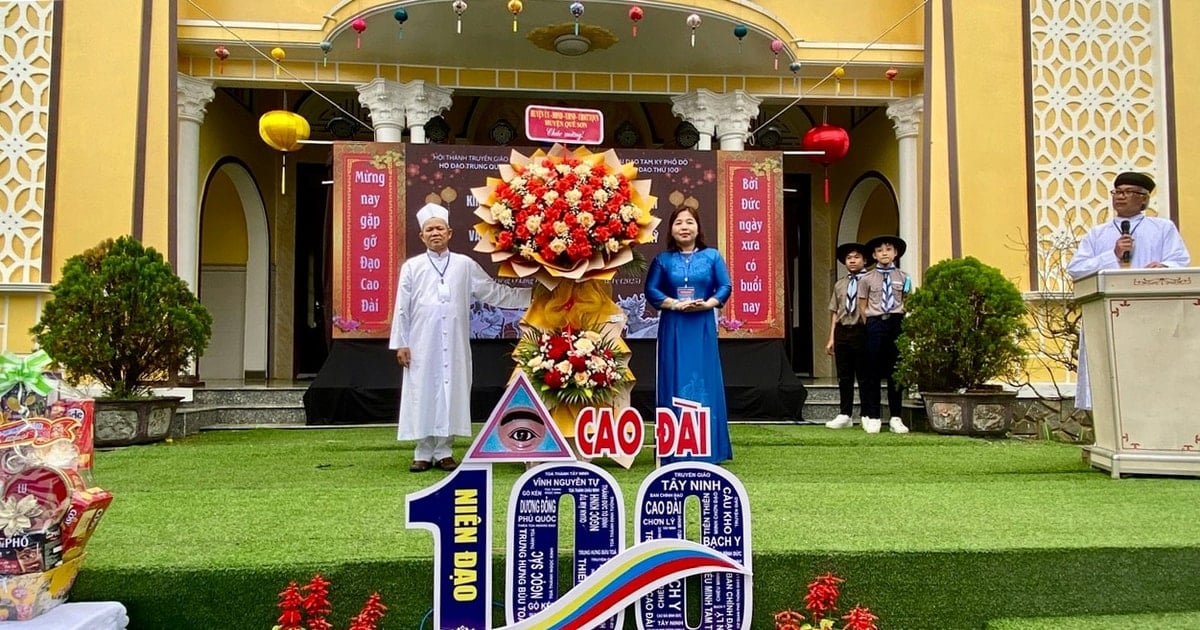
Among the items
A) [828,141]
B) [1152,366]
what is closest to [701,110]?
[828,141]

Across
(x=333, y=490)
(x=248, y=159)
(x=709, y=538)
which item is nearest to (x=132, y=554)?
(x=333, y=490)

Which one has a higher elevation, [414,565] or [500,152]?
[500,152]

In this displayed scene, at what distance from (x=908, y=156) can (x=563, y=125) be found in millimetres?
5595

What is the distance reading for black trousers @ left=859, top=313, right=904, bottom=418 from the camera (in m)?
6.77

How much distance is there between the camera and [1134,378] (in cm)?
392

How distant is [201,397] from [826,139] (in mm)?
6451

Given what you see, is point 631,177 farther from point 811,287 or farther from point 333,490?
point 811,287

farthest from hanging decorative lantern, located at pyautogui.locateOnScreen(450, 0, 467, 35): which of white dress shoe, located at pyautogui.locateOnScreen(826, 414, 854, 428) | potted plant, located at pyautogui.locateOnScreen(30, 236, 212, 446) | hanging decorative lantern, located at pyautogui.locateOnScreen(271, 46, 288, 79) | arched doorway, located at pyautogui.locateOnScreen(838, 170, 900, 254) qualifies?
arched doorway, located at pyautogui.locateOnScreen(838, 170, 900, 254)

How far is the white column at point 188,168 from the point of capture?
8.09 metres

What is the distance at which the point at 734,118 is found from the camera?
8.69 meters

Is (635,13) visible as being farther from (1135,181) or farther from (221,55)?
(1135,181)

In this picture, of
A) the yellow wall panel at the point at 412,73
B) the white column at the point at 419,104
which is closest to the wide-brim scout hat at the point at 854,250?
the white column at the point at 419,104

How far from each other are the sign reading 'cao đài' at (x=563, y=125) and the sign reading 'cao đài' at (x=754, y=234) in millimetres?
3407

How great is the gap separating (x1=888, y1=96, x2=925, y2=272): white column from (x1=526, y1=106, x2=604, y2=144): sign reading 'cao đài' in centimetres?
524
